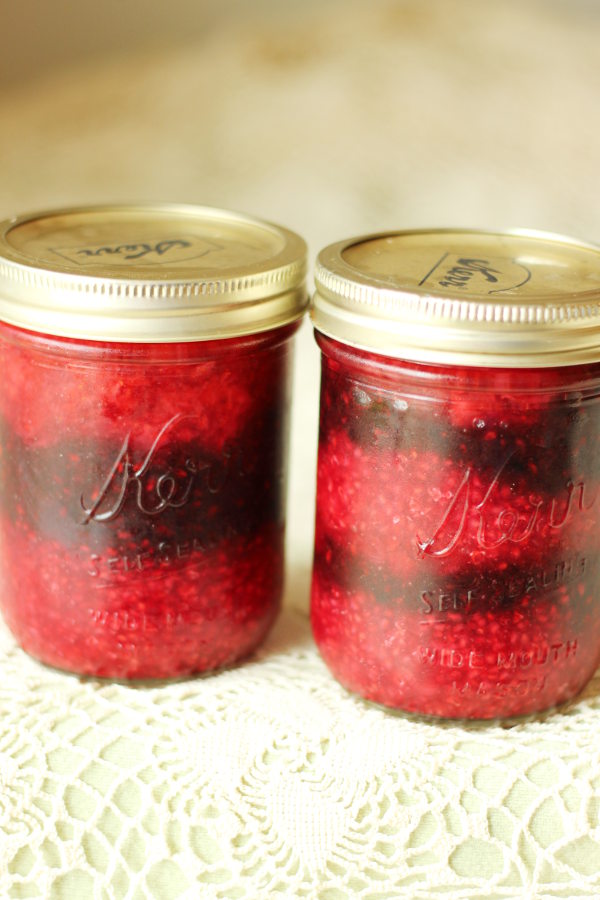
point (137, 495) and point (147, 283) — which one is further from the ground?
point (147, 283)

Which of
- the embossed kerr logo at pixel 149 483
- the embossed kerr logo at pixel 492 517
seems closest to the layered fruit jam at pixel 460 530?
the embossed kerr logo at pixel 492 517

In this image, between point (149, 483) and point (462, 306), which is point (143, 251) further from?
point (462, 306)

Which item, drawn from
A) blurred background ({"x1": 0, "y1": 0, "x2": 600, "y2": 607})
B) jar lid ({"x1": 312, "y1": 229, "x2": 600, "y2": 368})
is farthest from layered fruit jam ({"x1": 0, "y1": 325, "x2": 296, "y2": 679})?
blurred background ({"x1": 0, "y1": 0, "x2": 600, "y2": 607})

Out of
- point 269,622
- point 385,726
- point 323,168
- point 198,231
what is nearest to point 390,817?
point 385,726

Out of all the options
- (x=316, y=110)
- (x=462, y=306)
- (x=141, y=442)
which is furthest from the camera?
(x=316, y=110)

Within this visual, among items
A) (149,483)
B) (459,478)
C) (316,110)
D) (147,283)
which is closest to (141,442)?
(149,483)

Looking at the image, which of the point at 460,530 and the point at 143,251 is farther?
the point at 143,251

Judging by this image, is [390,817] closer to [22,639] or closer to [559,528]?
[559,528]
